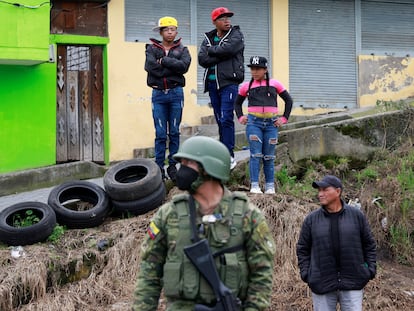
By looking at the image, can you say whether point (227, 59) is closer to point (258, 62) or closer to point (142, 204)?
point (258, 62)

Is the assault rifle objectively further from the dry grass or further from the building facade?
the building facade

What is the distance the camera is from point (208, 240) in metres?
3.37

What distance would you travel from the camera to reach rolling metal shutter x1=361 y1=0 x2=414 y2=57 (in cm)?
1475

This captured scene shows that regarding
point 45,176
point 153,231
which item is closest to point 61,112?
point 45,176

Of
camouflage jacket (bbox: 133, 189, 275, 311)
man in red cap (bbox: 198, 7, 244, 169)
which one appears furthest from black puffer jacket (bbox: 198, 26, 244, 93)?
camouflage jacket (bbox: 133, 189, 275, 311)

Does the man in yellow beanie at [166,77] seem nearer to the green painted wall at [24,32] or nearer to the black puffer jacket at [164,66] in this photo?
the black puffer jacket at [164,66]

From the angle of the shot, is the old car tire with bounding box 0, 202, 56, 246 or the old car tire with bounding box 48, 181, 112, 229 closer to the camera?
the old car tire with bounding box 0, 202, 56, 246

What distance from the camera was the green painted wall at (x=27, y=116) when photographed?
37.7 feet

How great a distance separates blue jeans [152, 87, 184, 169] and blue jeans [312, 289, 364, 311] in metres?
3.43

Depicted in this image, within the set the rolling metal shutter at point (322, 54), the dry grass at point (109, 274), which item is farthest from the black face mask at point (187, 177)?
the rolling metal shutter at point (322, 54)

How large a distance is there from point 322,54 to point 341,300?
32.2 feet

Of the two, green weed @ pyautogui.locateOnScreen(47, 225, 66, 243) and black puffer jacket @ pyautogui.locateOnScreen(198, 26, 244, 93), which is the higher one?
black puffer jacket @ pyautogui.locateOnScreen(198, 26, 244, 93)

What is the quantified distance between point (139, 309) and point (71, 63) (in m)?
9.46

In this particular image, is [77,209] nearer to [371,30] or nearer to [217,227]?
[217,227]
